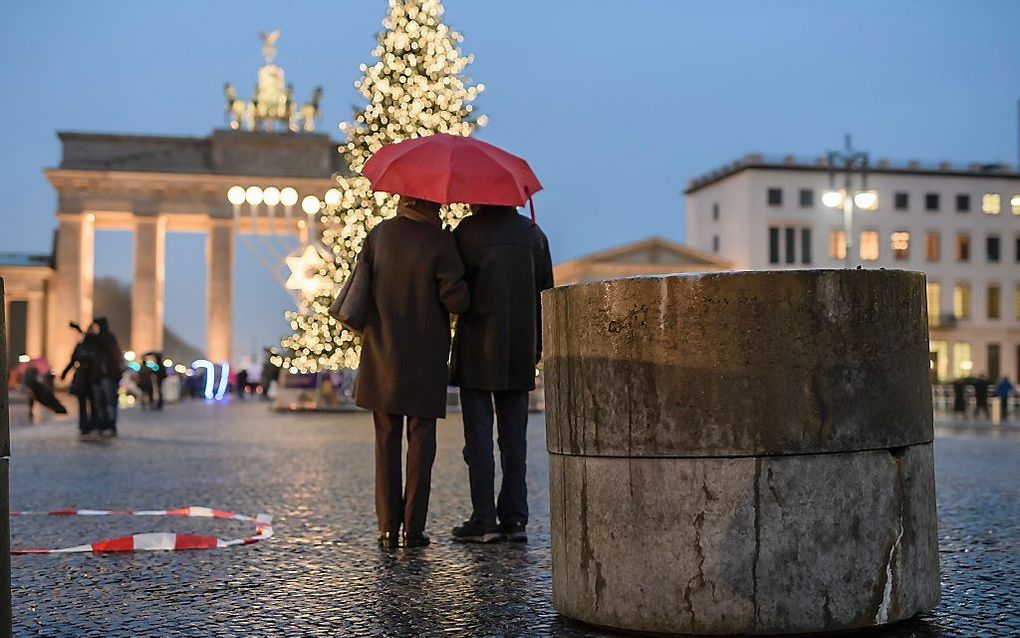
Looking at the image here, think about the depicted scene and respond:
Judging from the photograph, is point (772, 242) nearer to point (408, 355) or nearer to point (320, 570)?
point (408, 355)

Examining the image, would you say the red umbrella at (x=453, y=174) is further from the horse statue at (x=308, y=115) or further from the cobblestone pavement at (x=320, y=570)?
the horse statue at (x=308, y=115)

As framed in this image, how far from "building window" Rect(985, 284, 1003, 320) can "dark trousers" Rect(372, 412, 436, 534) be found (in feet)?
272

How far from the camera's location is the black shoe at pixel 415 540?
19.8 ft

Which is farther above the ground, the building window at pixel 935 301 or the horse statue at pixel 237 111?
the horse statue at pixel 237 111

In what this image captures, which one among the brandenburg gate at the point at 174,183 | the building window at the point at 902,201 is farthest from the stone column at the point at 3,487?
the building window at the point at 902,201

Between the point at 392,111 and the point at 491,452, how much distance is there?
472 inches

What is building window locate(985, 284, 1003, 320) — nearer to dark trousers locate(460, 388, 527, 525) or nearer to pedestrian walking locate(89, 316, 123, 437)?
pedestrian walking locate(89, 316, 123, 437)

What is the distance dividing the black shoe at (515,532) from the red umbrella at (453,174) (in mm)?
1461

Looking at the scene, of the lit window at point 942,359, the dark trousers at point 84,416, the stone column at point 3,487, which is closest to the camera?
the stone column at point 3,487

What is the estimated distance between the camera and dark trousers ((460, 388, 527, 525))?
6.28 meters

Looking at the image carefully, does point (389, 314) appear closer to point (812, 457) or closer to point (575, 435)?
point (575, 435)

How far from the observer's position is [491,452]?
634 cm

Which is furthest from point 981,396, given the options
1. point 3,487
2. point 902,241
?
point 902,241

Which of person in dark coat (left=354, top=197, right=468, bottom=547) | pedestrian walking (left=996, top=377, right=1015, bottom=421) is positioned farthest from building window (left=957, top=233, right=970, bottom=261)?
person in dark coat (left=354, top=197, right=468, bottom=547)
